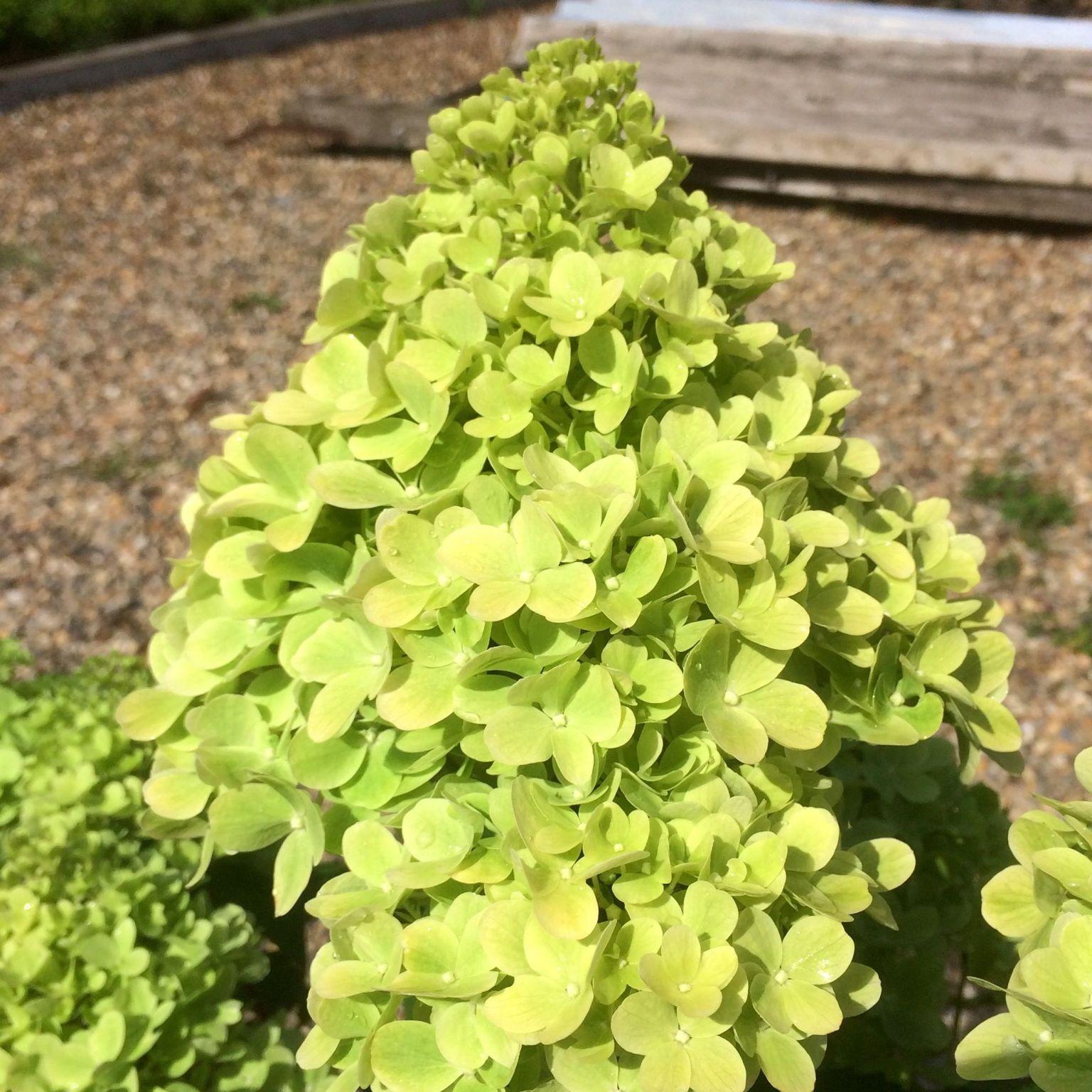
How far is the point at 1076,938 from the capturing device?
0.79m

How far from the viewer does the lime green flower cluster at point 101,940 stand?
113cm

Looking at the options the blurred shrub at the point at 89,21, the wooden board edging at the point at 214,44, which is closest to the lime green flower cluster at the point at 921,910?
the wooden board edging at the point at 214,44

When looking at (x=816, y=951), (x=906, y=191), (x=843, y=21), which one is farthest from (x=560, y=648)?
(x=843, y=21)

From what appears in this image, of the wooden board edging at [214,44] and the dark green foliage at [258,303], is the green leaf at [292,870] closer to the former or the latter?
the dark green foliage at [258,303]

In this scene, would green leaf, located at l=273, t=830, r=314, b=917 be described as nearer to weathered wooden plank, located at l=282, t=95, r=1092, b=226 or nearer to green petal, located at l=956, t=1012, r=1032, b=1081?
green petal, located at l=956, t=1012, r=1032, b=1081

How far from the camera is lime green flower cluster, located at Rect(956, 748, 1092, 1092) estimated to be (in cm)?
77

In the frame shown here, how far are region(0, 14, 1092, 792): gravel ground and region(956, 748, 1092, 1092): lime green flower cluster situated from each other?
2142 millimetres

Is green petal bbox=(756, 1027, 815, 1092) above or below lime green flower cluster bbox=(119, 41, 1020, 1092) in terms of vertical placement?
below

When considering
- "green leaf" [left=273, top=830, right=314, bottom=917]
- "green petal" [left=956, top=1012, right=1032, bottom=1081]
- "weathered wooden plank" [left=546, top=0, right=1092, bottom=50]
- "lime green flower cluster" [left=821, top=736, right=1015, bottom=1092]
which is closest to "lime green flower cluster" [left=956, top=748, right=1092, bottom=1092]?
"green petal" [left=956, top=1012, right=1032, bottom=1081]

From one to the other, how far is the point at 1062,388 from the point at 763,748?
12.4 ft

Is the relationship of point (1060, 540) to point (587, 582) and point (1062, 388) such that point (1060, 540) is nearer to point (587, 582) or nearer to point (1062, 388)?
point (1062, 388)

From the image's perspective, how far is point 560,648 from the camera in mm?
899

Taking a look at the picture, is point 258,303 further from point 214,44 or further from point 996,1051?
point 996,1051

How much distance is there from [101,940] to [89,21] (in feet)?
23.5
